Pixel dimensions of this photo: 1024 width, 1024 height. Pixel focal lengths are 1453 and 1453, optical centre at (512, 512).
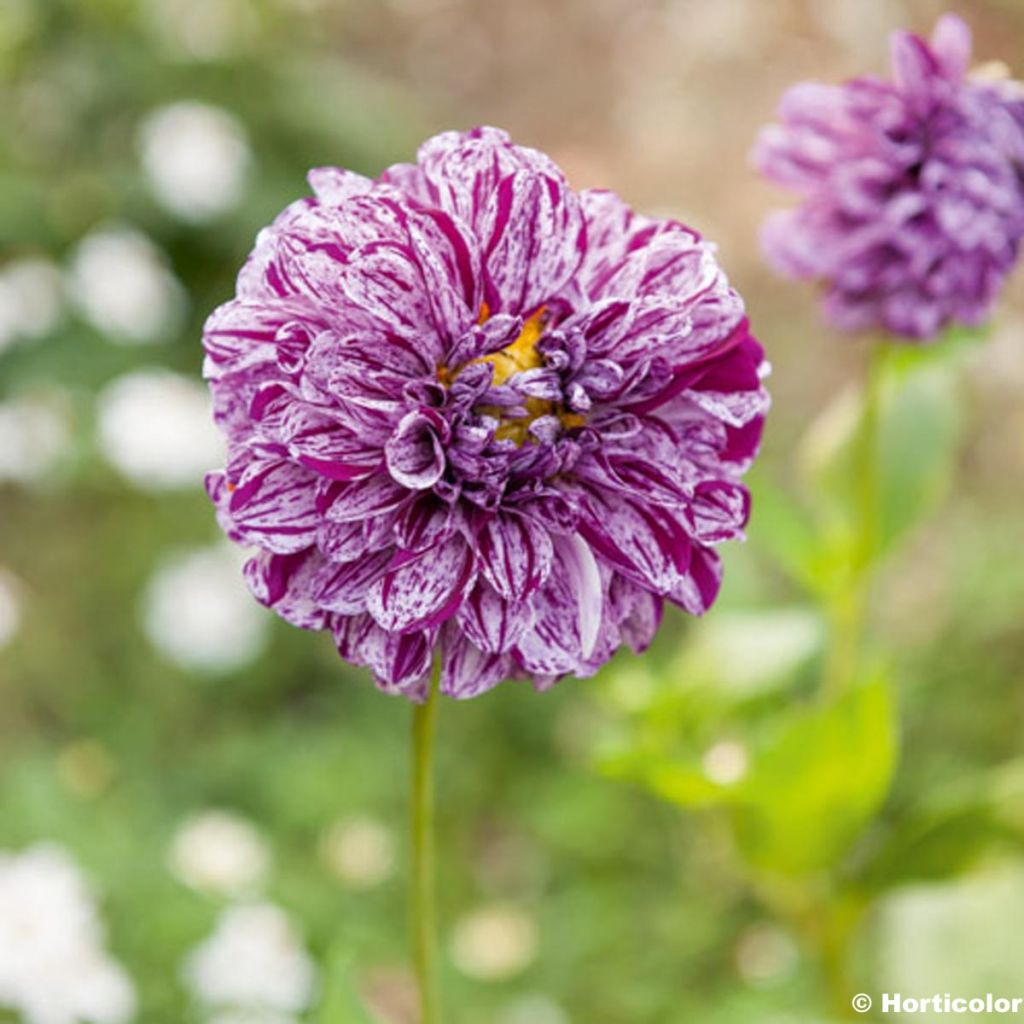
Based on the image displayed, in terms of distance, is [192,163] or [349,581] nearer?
[349,581]

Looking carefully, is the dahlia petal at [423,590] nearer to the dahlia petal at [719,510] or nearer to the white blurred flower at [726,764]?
the dahlia petal at [719,510]

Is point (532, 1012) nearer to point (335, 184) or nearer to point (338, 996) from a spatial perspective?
point (338, 996)

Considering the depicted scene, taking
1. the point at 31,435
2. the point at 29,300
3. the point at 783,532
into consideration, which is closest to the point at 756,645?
the point at 783,532

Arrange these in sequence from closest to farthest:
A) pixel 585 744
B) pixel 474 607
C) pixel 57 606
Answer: pixel 474 607 < pixel 585 744 < pixel 57 606

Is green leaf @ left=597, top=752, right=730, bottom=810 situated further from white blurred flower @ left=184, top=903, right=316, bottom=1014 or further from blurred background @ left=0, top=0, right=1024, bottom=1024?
white blurred flower @ left=184, top=903, right=316, bottom=1014

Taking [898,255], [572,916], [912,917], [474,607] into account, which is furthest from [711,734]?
[474,607]

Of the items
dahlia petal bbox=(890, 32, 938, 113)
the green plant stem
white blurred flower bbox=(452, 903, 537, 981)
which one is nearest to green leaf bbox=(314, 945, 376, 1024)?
the green plant stem

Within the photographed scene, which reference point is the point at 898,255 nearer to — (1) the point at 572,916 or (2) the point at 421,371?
(2) the point at 421,371
